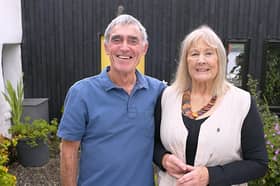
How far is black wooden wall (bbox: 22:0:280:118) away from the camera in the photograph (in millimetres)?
5434

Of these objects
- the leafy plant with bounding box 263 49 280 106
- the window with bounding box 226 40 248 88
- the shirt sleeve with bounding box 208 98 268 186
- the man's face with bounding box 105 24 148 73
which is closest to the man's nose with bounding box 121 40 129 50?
the man's face with bounding box 105 24 148 73

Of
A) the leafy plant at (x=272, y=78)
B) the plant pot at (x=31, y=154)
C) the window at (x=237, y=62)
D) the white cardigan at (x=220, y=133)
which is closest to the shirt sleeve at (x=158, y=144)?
the white cardigan at (x=220, y=133)

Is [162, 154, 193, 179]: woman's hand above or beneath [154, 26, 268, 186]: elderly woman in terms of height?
beneath

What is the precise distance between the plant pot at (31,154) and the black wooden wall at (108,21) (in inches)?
61.9

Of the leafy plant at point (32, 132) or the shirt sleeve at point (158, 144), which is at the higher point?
the shirt sleeve at point (158, 144)

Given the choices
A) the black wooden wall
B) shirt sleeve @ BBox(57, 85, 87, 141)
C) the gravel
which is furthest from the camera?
the black wooden wall

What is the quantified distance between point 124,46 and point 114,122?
1.33 feet

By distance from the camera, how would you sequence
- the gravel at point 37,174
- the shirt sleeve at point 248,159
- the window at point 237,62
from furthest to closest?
1. the window at point 237,62
2. the gravel at point 37,174
3. the shirt sleeve at point 248,159

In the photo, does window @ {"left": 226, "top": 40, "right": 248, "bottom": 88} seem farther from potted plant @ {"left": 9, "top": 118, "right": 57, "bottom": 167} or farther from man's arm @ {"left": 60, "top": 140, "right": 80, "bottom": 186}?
man's arm @ {"left": 60, "top": 140, "right": 80, "bottom": 186}

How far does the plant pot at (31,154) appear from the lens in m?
4.37

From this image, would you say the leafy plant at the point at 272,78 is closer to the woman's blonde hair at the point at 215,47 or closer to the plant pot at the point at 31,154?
the plant pot at the point at 31,154

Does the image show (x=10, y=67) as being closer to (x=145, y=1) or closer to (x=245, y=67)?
(x=145, y=1)

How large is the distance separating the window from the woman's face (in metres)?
4.25

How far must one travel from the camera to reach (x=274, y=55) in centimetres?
564
